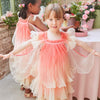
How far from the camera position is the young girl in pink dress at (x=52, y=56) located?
979mm

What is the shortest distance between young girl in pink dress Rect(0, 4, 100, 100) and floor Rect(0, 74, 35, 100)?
1.88 ft

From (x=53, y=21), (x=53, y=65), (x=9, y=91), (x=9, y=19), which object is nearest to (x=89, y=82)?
(x=53, y=65)

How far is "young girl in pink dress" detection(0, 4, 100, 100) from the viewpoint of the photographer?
0.98 metres

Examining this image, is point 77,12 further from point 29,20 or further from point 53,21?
point 53,21

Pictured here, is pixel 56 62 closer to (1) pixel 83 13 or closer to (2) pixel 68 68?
(2) pixel 68 68

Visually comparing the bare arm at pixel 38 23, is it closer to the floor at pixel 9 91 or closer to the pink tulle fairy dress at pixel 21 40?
the pink tulle fairy dress at pixel 21 40

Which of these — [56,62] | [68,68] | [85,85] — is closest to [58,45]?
[56,62]

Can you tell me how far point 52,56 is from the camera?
104cm

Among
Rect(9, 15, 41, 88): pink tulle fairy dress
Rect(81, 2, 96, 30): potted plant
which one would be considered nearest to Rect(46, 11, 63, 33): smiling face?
Rect(9, 15, 41, 88): pink tulle fairy dress

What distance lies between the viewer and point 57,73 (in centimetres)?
109

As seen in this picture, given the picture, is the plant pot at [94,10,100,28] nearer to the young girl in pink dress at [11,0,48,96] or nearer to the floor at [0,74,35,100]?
the young girl in pink dress at [11,0,48,96]

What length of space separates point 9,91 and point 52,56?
105 centimetres

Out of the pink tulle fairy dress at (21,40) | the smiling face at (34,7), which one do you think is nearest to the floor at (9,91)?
the pink tulle fairy dress at (21,40)

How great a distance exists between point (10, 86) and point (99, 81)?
119 centimetres
